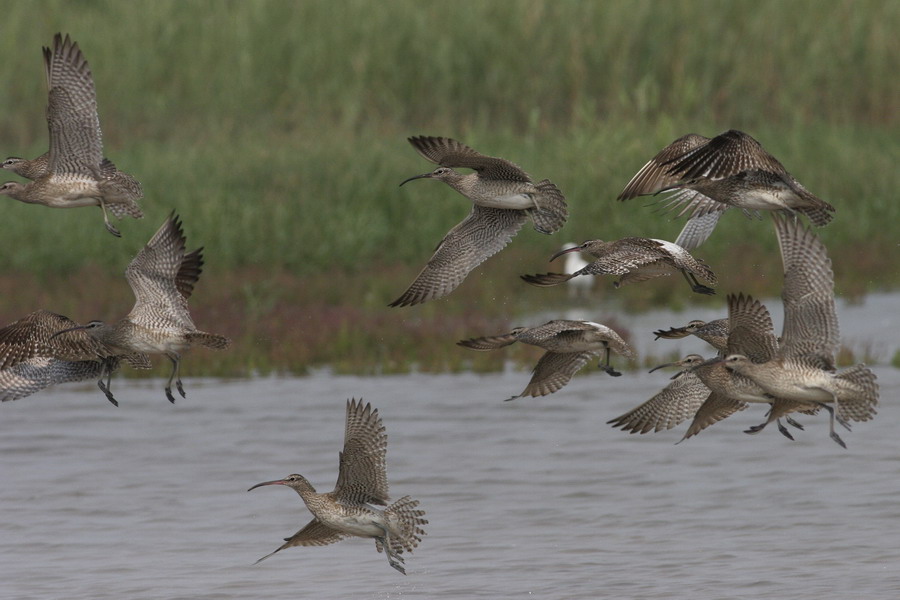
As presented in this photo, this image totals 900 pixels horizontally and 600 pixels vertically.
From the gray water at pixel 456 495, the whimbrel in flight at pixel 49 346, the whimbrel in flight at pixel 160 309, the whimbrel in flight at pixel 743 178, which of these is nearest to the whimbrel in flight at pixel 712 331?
the whimbrel in flight at pixel 743 178

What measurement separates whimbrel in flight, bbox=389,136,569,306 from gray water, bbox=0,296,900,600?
221cm

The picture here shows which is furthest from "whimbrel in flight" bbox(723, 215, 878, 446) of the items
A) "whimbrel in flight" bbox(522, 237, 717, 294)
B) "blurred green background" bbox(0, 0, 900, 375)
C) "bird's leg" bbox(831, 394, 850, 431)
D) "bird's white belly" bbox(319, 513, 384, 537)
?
"blurred green background" bbox(0, 0, 900, 375)

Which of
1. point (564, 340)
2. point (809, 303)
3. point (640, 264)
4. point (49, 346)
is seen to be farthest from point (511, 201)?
point (49, 346)

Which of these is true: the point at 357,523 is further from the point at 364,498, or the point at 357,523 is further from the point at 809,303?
the point at 809,303

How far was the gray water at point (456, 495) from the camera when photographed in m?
12.7

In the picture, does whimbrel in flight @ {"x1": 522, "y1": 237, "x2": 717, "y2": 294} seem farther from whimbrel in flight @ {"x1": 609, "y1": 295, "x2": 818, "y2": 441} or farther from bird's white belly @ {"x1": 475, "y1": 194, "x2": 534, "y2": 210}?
bird's white belly @ {"x1": 475, "y1": 194, "x2": 534, "y2": 210}

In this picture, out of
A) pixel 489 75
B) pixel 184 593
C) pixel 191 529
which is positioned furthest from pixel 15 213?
pixel 184 593

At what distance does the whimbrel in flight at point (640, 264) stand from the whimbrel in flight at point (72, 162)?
2.97 metres

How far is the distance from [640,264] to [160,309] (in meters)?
2.87

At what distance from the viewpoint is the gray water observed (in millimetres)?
12703

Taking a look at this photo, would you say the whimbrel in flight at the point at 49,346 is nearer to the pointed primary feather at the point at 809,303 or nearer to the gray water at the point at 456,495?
the gray water at the point at 456,495

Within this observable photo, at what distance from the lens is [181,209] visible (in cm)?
2192

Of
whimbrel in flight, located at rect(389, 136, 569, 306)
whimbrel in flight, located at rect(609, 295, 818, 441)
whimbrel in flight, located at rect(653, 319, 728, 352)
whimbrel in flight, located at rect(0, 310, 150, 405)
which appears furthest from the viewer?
whimbrel in flight, located at rect(389, 136, 569, 306)

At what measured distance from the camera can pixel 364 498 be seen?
33.9 feet
